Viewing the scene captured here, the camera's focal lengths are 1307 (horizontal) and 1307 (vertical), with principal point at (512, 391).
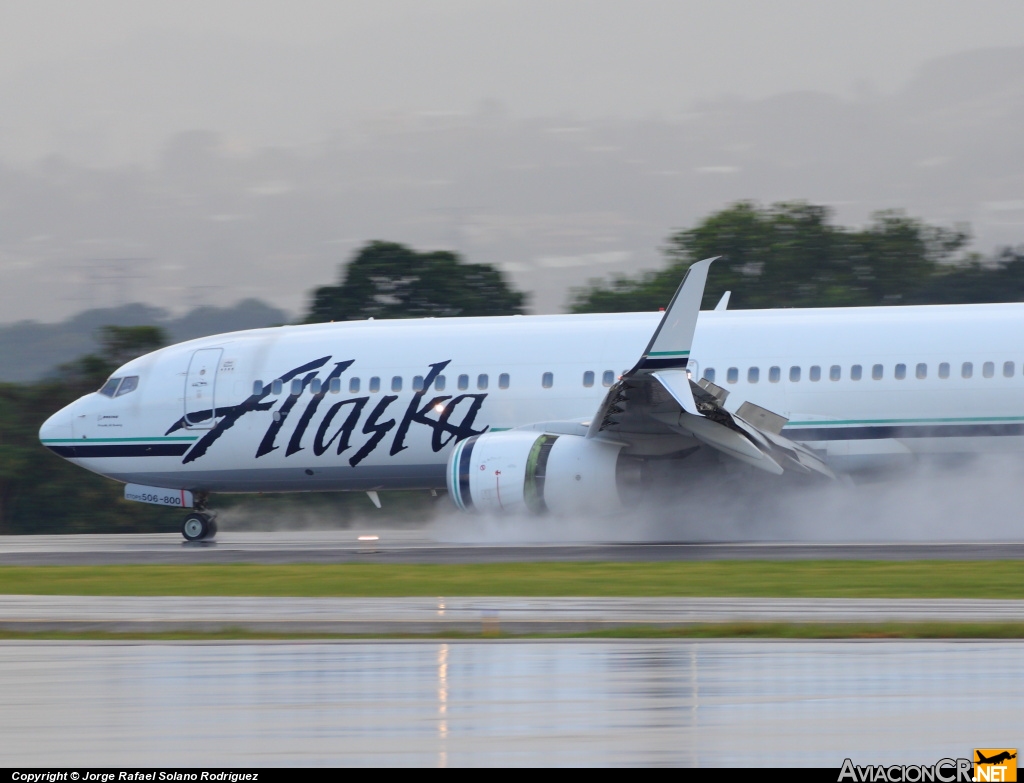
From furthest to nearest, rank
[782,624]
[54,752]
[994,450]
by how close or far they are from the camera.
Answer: [994,450] < [782,624] < [54,752]

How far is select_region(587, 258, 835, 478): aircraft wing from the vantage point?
16859 mm

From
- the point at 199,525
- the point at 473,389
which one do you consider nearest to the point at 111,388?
the point at 199,525

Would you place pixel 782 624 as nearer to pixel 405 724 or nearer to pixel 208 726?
pixel 405 724

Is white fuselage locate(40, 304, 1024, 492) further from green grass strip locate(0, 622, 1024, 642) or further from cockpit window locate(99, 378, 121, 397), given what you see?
green grass strip locate(0, 622, 1024, 642)

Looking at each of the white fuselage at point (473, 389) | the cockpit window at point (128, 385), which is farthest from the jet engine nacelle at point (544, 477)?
the cockpit window at point (128, 385)

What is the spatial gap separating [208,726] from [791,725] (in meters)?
2.72

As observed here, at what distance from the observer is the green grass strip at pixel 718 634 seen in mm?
9031

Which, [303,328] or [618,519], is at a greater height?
[303,328]

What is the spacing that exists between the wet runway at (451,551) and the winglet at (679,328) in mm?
2464

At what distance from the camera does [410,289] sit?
1601 inches

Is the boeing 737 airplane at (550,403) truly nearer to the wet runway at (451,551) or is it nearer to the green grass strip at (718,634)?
the wet runway at (451,551)

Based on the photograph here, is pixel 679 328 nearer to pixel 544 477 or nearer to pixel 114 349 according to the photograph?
pixel 544 477

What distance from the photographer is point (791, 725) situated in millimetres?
6020

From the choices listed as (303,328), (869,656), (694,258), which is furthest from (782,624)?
(694,258)
